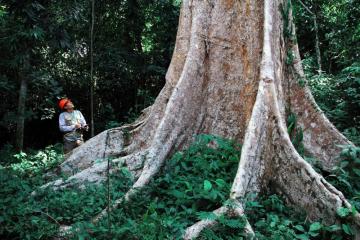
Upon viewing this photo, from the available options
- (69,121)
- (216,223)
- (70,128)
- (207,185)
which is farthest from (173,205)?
(69,121)

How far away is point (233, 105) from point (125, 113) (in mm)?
7345

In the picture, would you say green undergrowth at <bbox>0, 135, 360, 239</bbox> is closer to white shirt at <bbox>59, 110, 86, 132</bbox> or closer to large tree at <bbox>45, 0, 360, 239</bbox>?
large tree at <bbox>45, 0, 360, 239</bbox>

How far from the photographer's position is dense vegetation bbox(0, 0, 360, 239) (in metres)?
4.03

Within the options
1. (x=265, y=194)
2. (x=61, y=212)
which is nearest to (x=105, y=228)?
(x=61, y=212)

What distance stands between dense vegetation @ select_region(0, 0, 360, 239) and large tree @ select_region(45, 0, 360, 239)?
0.76 ft

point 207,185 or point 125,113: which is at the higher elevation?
point 125,113

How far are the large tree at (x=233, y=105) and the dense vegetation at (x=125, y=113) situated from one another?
0.23 m

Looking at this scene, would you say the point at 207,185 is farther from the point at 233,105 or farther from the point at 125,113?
the point at 125,113

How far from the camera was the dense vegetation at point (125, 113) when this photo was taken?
13.2 feet

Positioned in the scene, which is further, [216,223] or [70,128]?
[70,128]

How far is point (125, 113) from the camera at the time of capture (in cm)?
1243

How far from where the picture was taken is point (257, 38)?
18.0 feet

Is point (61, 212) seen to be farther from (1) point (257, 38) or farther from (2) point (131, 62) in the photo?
(2) point (131, 62)

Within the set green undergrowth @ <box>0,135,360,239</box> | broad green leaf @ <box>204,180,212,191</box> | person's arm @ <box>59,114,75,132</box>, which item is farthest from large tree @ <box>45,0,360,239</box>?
person's arm @ <box>59,114,75,132</box>
